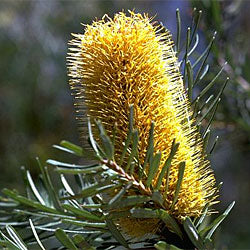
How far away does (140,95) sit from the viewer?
0.54m

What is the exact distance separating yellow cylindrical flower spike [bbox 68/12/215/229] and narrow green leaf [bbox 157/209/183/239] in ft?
0.05

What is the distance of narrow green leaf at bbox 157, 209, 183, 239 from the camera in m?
0.48

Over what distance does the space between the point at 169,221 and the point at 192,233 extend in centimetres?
4

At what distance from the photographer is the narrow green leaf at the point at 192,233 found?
1.53 ft

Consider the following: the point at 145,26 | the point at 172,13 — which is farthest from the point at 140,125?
the point at 172,13

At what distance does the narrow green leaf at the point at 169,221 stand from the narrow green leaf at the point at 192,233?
3 cm

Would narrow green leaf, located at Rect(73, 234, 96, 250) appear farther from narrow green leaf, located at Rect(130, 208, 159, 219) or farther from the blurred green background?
the blurred green background

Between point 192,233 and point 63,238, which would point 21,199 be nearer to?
point 63,238

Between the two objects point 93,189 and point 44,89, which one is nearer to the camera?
point 93,189

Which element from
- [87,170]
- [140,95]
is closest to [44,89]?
[140,95]

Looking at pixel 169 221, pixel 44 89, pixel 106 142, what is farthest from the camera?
pixel 44 89

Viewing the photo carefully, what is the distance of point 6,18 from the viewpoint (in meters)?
2.35

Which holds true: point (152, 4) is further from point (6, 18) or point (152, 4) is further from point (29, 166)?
point (29, 166)

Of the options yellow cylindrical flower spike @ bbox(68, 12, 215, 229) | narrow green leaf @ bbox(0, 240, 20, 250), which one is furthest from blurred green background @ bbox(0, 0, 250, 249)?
narrow green leaf @ bbox(0, 240, 20, 250)
